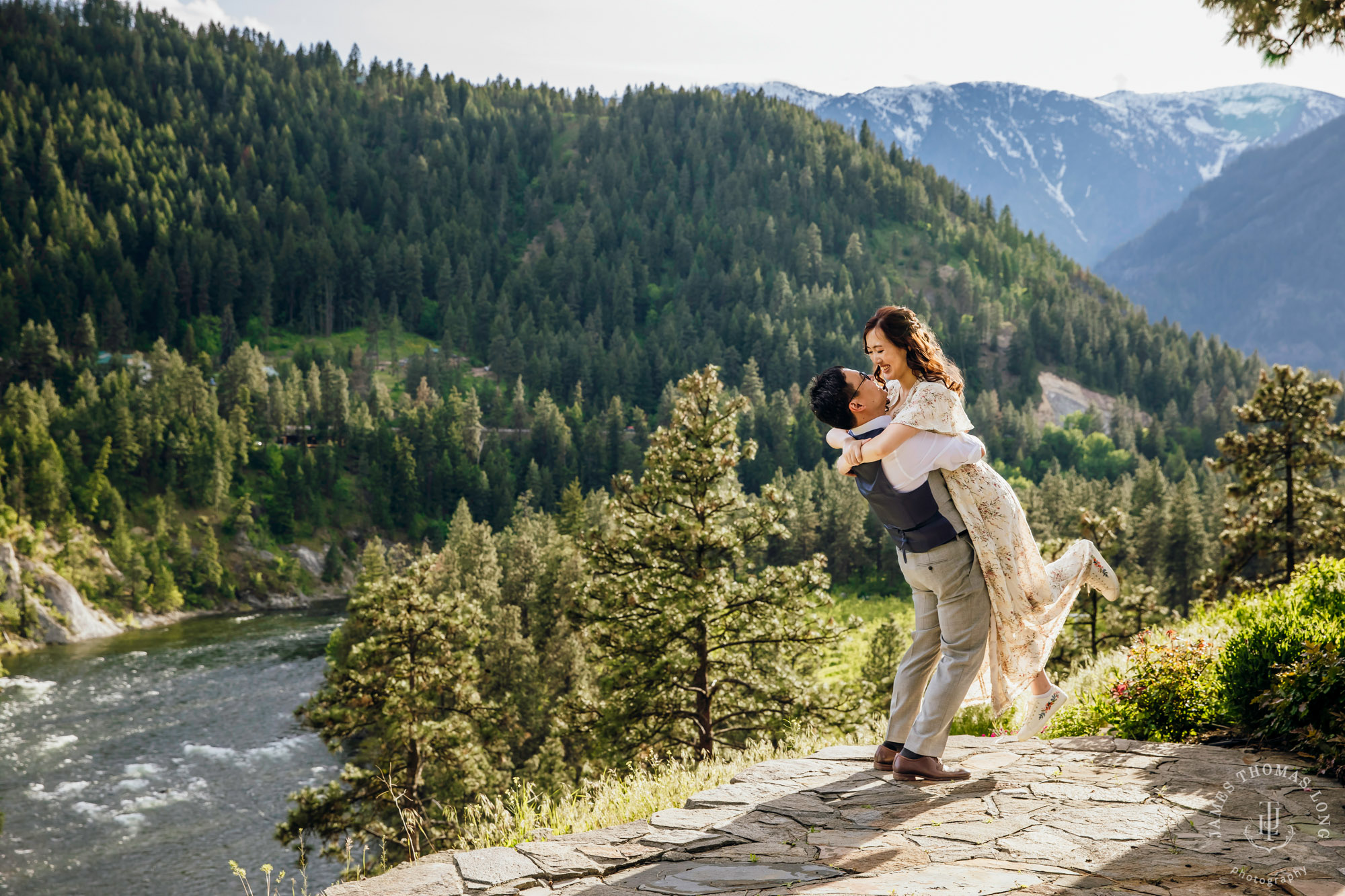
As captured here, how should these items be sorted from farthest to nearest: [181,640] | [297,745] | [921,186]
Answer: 1. [921,186]
2. [181,640]
3. [297,745]

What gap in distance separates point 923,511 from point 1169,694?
3191mm

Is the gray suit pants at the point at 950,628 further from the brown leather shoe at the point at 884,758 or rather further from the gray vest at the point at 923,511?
the brown leather shoe at the point at 884,758

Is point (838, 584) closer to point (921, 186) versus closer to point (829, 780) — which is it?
point (829, 780)

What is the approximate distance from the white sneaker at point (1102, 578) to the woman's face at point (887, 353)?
1834mm

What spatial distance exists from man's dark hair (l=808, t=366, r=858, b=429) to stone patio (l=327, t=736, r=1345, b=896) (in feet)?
8.04

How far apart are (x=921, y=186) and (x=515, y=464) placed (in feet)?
426

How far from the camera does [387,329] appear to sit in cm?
15788

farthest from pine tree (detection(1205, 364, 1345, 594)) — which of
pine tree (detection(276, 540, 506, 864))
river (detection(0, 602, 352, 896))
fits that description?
river (detection(0, 602, 352, 896))

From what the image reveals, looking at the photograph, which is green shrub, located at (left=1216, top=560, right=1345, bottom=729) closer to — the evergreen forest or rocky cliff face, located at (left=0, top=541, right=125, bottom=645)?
the evergreen forest

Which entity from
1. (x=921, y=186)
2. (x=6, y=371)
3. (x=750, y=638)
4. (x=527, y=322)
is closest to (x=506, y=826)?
(x=750, y=638)

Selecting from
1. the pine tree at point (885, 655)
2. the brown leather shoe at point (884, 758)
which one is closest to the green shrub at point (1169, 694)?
the brown leather shoe at point (884, 758)

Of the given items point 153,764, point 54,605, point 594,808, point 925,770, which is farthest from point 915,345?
point 54,605

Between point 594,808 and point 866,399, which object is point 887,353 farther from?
point 594,808

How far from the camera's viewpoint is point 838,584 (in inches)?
3452
